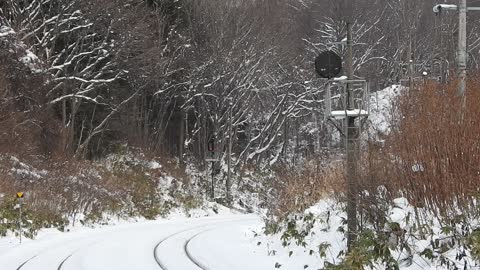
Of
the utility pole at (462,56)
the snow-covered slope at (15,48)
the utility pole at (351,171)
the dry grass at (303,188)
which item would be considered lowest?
the dry grass at (303,188)

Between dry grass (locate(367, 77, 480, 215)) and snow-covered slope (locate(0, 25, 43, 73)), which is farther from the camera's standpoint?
snow-covered slope (locate(0, 25, 43, 73))

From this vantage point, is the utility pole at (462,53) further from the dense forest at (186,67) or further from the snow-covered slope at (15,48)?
the snow-covered slope at (15,48)

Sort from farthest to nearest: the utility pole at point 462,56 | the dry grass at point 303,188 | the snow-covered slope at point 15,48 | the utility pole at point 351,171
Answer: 1. the snow-covered slope at point 15,48
2. the dry grass at point 303,188
3. the utility pole at point 351,171
4. the utility pole at point 462,56

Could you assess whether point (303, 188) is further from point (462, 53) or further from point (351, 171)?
point (462, 53)

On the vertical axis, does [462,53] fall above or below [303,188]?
above

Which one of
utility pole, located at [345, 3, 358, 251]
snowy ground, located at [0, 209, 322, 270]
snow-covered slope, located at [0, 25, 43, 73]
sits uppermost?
snow-covered slope, located at [0, 25, 43, 73]

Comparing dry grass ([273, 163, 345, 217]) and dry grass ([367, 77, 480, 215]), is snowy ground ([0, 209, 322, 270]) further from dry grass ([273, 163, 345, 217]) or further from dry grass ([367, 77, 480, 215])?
dry grass ([367, 77, 480, 215])

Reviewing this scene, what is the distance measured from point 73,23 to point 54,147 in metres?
6.54

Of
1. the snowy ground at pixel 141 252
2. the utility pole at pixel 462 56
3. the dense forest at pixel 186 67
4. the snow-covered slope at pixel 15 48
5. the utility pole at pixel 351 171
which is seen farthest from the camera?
the dense forest at pixel 186 67

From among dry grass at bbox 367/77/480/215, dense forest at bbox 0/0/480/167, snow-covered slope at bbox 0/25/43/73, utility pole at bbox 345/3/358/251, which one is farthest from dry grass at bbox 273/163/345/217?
snow-covered slope at bbox 0/25/43/73

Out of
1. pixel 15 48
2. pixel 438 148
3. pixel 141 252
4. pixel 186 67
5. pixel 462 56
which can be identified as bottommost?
pixel 141 252

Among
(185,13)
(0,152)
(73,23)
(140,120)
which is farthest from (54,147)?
(185,13)

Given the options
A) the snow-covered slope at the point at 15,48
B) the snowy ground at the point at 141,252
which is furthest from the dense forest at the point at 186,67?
the snowy ground at the point at 141,252

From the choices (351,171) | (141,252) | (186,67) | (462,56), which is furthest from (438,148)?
(186,67)
